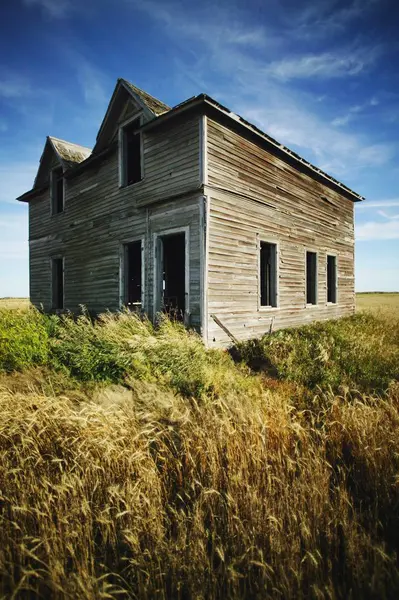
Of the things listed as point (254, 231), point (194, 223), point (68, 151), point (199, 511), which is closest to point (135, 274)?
point (194, 223)

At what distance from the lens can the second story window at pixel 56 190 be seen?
49.0 ft

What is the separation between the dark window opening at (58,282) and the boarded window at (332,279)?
1288 cm

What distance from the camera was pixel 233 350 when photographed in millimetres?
9008

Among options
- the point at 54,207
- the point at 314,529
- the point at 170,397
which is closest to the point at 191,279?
the point at 170,397

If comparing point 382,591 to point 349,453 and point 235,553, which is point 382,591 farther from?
point 349,453

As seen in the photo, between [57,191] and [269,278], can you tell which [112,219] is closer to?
[57,191]

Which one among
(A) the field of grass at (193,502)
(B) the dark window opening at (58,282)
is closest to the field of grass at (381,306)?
(A) the field of grass at (193,502)

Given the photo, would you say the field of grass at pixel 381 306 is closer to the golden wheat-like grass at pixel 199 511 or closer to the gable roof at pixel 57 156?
the golden wheat-like grass at pixel 199 511

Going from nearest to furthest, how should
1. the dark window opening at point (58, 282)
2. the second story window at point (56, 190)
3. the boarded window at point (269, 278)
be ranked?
1. the boarded window at point (269, 278)
2. the second story window at point (56, 190)
3. the dark window opening at point (58, 282)

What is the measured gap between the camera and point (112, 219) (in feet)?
37.5

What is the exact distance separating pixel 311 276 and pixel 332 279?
6.96 ft

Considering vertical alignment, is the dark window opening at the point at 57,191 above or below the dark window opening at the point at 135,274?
above

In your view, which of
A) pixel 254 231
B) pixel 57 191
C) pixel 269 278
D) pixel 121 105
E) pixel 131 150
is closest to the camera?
pixel 254 231

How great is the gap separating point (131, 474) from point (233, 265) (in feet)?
23.3
